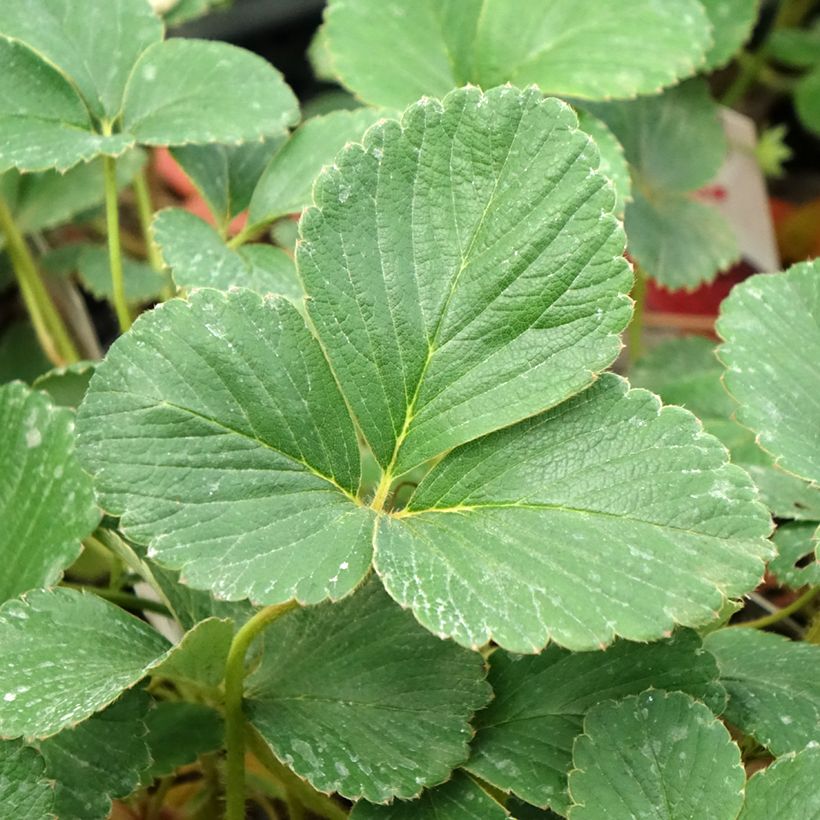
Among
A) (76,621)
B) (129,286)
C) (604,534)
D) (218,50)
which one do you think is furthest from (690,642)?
(129,286)

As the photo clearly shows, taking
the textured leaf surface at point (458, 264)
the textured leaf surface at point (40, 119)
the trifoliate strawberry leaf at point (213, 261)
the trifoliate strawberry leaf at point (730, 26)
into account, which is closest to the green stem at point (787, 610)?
the textured leaf surface at point (458, 264)

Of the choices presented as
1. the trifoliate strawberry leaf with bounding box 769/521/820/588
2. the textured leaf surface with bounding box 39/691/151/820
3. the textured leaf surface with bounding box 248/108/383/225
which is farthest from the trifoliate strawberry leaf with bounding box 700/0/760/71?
the textured leaf surface with bounding box 39/691/151/820

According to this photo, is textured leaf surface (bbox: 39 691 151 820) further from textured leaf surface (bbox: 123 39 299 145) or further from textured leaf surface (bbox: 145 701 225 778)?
textured leaf surface (bbox: 123 39 299 145)

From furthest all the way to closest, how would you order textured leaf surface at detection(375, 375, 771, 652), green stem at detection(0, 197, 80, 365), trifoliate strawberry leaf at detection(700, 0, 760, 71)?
1. trifoliate strawberry leaf at detection(700, 0, 760, 71)
2. green stem at detection(0, 197, 80, 365)
3. textured leaf surface at detection(375, 375, 771, 652)

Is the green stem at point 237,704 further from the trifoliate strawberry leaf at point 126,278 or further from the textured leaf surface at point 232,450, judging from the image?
the trifoliate strawberry leaf at point 126,278

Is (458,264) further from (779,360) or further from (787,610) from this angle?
(787,610)

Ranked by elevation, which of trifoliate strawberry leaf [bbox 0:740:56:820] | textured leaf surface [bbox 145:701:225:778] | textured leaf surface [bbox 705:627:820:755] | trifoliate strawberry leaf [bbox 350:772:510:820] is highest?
trifoliate strawberry leaf [bbox 0:740:56:820]

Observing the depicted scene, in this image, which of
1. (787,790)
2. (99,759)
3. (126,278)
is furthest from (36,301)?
(787,790)
